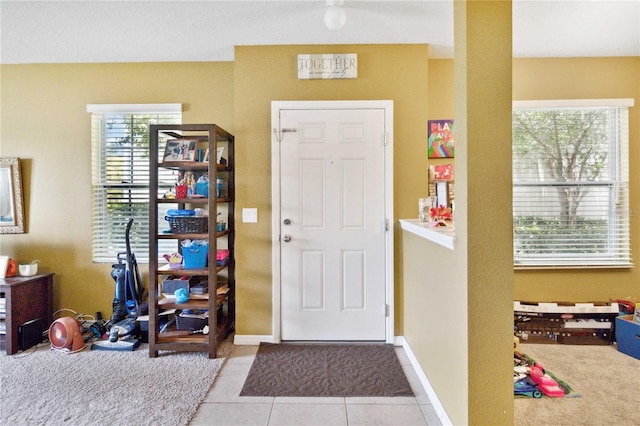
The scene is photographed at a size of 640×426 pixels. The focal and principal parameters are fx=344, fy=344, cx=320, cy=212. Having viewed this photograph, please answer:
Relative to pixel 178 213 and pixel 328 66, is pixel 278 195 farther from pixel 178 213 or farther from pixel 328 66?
pixel 328 66

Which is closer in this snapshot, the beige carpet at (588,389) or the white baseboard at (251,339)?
the beige carpet at (588,389)

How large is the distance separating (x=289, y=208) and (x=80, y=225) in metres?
2.08

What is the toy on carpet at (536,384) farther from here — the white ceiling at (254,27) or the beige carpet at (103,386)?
the white ceiling at (254,27)

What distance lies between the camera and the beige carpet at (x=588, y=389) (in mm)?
1984

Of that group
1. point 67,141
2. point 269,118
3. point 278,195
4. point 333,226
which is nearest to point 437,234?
point 333,226

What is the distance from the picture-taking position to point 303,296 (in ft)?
9.80

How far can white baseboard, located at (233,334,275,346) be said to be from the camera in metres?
2.98

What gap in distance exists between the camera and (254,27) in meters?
2.68

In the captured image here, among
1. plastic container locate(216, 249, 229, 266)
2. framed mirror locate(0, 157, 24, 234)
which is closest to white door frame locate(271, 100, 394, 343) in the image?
plastic container locate(216, 249, 229, 266)

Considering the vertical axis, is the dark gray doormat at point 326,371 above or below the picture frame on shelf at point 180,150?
below

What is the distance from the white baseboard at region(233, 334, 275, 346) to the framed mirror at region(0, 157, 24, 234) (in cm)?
238

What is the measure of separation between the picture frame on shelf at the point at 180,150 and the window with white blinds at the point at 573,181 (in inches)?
112

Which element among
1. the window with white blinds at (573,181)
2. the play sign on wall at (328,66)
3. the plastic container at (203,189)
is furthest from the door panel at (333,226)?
the window with white blinds at (573,181)

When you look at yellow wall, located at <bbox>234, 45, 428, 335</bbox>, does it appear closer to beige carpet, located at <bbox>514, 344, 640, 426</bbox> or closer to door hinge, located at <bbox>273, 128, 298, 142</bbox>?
door hinge, located at <bbox>273, 128, 298, 142</bbox>
